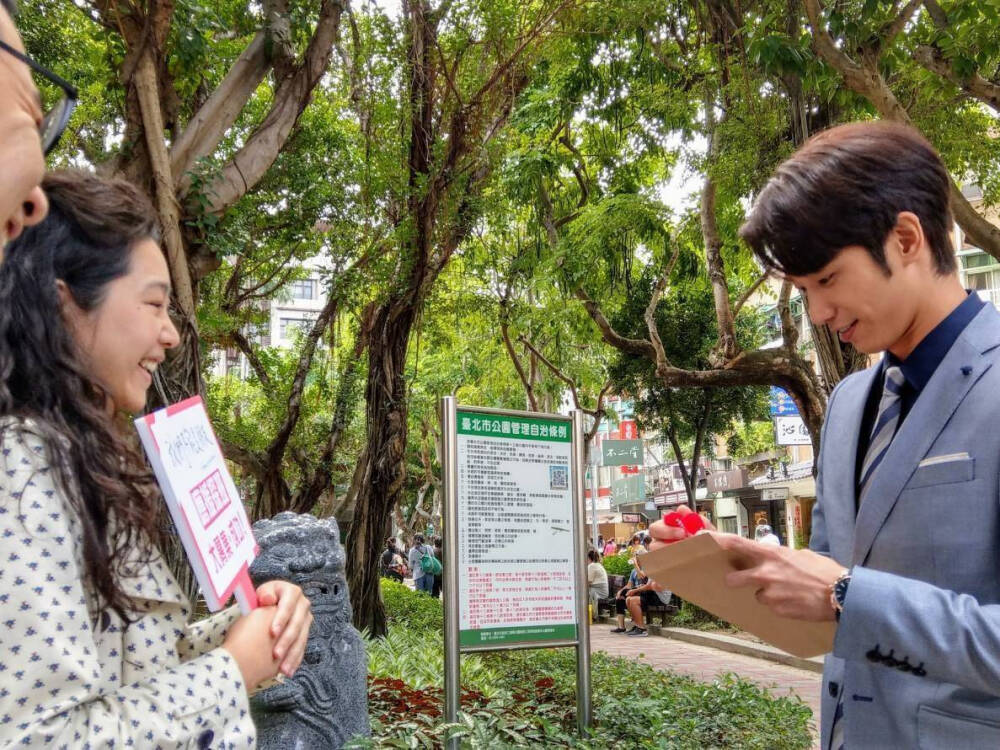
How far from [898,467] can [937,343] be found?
0.85 ft

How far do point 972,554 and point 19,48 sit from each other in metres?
1.49

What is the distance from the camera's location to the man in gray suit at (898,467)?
1411 millimetres

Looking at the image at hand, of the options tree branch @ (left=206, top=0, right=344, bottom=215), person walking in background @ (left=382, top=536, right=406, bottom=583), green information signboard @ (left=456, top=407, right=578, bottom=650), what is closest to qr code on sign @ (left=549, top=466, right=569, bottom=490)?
green information signboard @ (left=456, top=407, right=578, bottom=650)

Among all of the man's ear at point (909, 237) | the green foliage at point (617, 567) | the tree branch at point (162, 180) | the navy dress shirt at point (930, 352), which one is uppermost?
the tree branch at point (162, 180)

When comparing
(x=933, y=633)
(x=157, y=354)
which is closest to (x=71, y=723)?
(x=157, y=354)

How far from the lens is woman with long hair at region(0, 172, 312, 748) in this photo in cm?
107

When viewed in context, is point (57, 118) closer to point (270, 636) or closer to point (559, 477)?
point (270, 636)

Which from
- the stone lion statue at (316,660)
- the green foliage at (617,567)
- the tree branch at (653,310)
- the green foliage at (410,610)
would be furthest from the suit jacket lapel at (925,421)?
the green foliage at (617,567)

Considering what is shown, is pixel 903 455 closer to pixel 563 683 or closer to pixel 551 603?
pixel 551 603

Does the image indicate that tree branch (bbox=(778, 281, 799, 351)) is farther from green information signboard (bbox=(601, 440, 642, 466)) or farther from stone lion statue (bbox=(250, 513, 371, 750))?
green information signboard (bbox=(601, 440, 642, 466))

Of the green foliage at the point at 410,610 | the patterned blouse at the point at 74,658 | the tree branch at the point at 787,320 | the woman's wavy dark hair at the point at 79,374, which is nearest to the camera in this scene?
the patterned blouse at the point at 74,658

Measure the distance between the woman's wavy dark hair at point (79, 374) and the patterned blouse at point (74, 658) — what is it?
0.03 meters

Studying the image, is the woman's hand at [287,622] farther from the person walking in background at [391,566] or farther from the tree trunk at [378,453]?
the person walking in background at [391,566]

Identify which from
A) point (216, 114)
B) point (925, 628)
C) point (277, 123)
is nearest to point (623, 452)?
point (277, 123)
